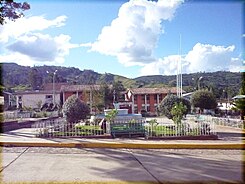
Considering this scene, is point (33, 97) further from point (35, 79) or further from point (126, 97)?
point (35, 79)

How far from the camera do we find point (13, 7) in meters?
8.09

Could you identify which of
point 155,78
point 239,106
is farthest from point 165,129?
point 155,78

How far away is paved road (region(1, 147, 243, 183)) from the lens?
5.79 meters

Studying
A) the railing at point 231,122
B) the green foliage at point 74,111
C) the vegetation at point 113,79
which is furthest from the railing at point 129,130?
the vegetation at point 113,79

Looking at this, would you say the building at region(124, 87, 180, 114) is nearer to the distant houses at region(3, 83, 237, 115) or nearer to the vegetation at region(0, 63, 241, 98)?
the distant houses at region(3, 83, 237, 115)

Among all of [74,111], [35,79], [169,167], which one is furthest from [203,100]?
[35,79]

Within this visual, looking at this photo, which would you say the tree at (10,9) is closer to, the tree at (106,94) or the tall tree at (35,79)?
the tree at (106,94)

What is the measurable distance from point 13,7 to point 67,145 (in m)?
4.27

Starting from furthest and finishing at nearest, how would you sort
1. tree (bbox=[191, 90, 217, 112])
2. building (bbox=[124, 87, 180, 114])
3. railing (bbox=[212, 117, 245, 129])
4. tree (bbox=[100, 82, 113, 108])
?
1. building (bbox=[124, 87, 180, 114])
2. tree (bbox=[100, 82, 113, 108])
3. tree (bbox=[191, 90, 217, 112])
4. railing (bbox=[212, 117, 245, 129])

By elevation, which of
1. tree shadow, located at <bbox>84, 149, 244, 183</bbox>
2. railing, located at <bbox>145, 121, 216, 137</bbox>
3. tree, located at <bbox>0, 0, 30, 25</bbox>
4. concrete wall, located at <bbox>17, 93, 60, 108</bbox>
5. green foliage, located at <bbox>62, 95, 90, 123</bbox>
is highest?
tree, located at <bbox>0, 0, 30, 25</bbox>

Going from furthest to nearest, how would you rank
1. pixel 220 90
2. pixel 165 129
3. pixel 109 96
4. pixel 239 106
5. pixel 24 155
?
pixel 220 90 → pixel 109 96 → pixel 239 106 → pixel 165 129 → pixel 24 155

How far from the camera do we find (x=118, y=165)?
271 inches

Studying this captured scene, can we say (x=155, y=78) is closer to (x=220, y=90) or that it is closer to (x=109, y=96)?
(x=220, y=90)

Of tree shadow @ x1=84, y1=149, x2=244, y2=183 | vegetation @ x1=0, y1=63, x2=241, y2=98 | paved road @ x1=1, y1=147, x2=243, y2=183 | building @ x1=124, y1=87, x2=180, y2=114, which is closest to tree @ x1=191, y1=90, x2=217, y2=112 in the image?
paved road @ x1=1, y1=147, x2=243, y2=183
